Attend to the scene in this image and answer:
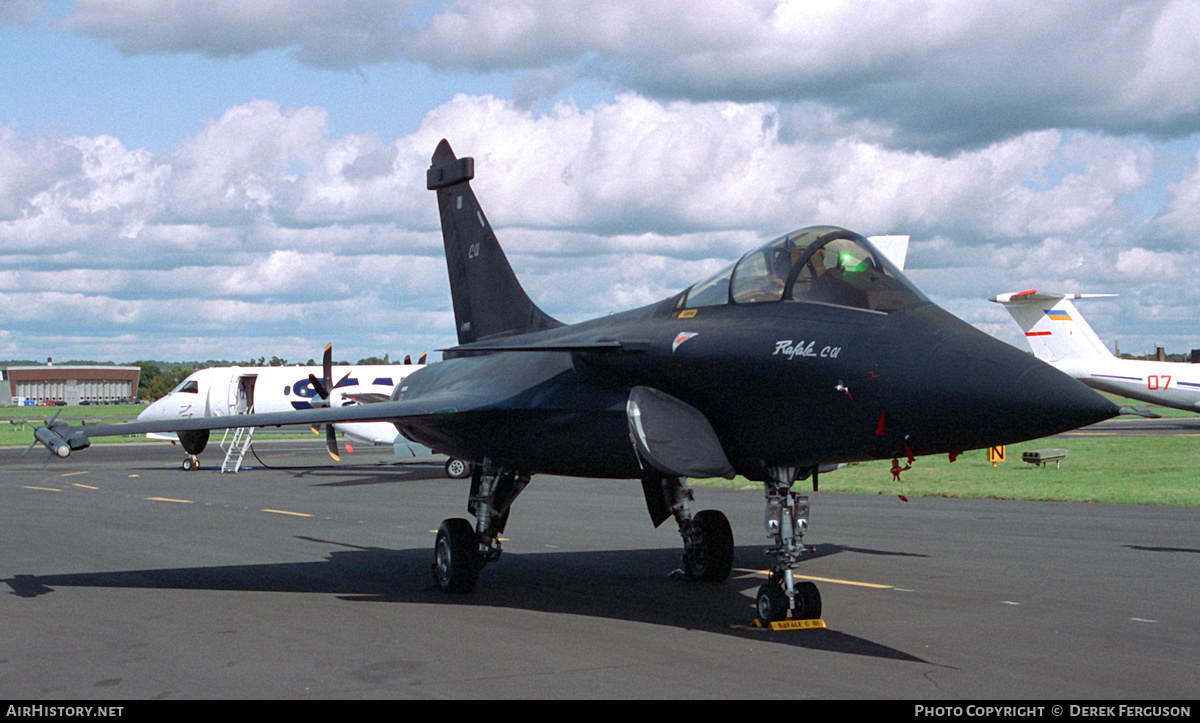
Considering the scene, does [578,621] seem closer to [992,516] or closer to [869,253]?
[869,253]

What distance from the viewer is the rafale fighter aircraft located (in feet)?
26.0

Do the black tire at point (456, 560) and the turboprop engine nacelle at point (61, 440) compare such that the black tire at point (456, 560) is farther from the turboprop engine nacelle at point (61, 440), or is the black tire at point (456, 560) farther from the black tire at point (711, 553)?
the turboprop engine nacelle at point (61, 440)

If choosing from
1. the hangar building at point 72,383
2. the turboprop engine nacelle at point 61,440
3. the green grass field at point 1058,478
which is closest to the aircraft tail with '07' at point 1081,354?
the green grass field at point 1058,478

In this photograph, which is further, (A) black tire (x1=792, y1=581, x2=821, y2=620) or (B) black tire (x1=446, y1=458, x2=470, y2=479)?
(B) black tire (x1=446, y1=458, x2=470, y2=479)

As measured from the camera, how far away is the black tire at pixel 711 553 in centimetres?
1209

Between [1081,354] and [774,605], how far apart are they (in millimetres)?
45108

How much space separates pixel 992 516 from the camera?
18.9 m

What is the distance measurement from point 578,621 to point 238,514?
44.0 feet

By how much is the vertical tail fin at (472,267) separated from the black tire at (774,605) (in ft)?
21.6

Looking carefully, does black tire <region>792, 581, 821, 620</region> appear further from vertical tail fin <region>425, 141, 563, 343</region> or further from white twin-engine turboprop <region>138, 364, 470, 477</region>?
white twin-engine turboprop <region>138, 364, 470, 477</region>

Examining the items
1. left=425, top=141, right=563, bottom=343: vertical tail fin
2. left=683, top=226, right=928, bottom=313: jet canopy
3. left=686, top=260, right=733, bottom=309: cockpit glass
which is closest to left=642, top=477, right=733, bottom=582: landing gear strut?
left=686, top=260, right=733, bottom=309: cockpit glass

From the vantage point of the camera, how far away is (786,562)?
898 centimetres

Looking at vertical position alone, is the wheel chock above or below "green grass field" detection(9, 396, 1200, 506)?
below
